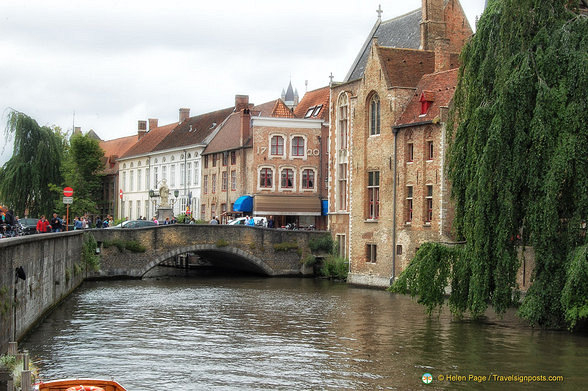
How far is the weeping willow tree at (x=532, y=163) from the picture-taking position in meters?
21.0

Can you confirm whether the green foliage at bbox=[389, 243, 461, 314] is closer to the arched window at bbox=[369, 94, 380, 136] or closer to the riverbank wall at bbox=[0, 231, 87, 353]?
the riverbank wall at bbox=[0, 231, 87, 353]

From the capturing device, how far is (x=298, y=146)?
54.3 meters

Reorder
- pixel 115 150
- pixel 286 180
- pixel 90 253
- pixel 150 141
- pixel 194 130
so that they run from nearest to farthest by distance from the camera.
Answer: pixel 90 253 → pixel 286 180 → pixel 194 130 → pixel 150 141 → pixel 115 150

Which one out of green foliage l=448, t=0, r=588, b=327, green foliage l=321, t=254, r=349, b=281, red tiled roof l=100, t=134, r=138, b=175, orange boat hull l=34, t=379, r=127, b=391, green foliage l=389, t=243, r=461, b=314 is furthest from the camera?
red tiled roof l=100, t=134, r=138, b=175

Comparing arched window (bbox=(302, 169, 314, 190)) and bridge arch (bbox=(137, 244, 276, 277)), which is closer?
bridge arch (bbox=(137, 244, 276, 277))

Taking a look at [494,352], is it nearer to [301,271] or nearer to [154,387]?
[154,387]

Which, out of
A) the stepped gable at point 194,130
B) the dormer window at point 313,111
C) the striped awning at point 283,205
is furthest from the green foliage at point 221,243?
the stepped gable at point 194,130

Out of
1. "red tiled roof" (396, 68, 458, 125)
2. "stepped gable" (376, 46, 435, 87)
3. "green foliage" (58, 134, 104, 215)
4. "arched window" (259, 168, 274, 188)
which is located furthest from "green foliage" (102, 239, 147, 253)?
"green foliage" (58, 134, 104, 215)

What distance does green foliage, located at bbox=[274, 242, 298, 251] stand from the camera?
143 feet

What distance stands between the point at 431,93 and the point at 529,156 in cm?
1338

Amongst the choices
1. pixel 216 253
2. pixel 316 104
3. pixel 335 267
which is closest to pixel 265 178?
pixel 316 104

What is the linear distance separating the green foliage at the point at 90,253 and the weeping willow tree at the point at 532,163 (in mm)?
21178

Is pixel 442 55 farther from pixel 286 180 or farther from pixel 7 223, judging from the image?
pixel 286 180

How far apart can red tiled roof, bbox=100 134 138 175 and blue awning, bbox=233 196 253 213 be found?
29731mm
